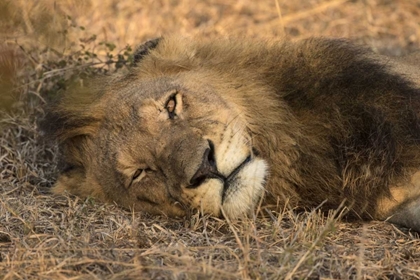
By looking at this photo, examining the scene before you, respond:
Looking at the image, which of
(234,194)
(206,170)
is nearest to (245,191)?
(234,194)

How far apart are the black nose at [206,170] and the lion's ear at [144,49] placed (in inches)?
49.7

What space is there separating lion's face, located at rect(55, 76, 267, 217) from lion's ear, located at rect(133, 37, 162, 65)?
0.96 ft

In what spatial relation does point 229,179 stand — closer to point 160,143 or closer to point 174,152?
point 174,152

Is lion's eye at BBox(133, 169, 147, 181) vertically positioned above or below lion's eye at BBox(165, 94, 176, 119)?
below

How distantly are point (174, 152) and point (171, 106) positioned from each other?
369 mm

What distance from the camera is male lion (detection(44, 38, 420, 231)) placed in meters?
4.03

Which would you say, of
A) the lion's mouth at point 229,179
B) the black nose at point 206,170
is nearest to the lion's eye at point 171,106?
the black nose at point 206,170

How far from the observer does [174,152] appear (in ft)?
13.3

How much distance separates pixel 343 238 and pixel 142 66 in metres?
1.77

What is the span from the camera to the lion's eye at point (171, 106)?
13.9ft

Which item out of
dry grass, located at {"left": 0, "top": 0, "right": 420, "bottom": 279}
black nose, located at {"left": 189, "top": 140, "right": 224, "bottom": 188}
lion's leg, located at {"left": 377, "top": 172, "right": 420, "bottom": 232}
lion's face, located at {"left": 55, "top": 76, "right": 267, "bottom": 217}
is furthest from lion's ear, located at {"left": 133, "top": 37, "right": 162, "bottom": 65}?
lion's leg, located at {"left": 377, "top": 172, "right": 420, "bottom": 232}

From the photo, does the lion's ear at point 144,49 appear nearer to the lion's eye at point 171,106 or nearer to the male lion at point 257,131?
the male lion at point 257,131

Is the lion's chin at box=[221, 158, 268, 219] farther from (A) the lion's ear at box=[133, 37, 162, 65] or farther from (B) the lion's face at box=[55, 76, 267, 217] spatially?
(A) the lion's ear at box=[133, 37, 162, 65]

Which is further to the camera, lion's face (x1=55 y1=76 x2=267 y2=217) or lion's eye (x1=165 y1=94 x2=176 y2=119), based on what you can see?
lion's eye (x1=165 y1=94 x2=176 y2=119)
